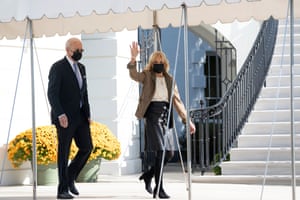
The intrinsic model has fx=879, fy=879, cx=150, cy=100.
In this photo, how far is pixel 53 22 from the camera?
36.2ft

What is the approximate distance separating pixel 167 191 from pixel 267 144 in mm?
2772

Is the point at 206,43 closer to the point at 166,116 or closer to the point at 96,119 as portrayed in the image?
the point at 96,119

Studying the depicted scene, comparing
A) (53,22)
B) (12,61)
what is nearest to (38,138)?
(12,61)

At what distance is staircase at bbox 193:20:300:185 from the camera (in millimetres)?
13039

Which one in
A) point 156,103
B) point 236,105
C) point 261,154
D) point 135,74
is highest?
point 135,74

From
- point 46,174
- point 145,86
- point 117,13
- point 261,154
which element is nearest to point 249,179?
point 261,154

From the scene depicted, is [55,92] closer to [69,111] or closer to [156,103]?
[69,111]

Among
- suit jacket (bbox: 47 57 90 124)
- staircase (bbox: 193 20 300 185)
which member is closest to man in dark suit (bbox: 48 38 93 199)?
suit jacket (bbox: 47 57 90 124)

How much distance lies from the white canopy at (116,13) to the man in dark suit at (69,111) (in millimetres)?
603

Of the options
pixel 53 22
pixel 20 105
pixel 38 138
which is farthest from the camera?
pixel 20 105

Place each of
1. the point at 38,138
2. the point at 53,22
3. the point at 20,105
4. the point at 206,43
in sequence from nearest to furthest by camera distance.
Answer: the point at 53,22, the point at 38,138, the point at 20,105, the point at 206,43

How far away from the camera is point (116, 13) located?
345 inches

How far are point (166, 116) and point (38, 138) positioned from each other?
3084 mm

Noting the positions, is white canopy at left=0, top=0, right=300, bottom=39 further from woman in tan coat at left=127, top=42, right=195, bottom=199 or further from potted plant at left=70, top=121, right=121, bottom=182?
potted plant at left=70, top=121, right=121, bottom=182
